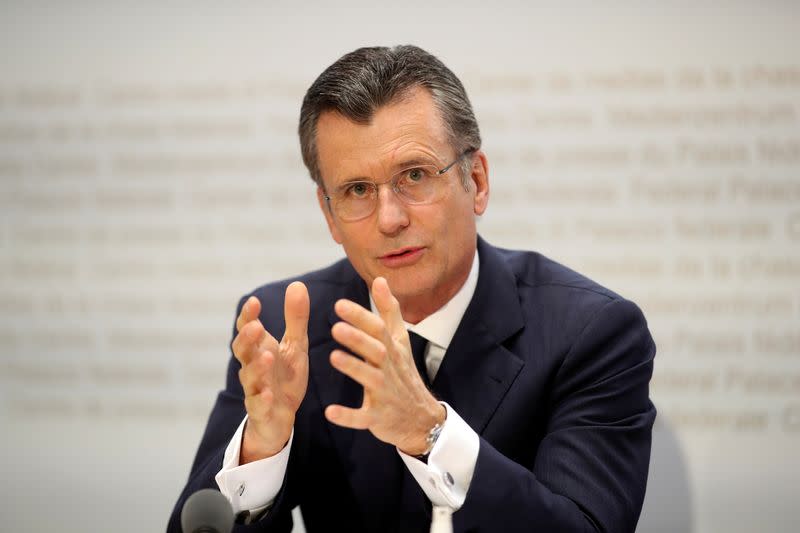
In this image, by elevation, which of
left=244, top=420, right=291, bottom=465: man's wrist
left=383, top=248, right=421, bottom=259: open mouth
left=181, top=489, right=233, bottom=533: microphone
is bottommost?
left=244, top=420, right=291, bottom=465: man's wrist

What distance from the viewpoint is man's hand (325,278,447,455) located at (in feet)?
5.53

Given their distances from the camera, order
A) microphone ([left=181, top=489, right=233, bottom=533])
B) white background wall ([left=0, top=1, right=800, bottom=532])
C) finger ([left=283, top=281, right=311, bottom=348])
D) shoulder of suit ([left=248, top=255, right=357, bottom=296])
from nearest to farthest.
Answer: microphone ([left=181, top=489, right=233, bottom=533]) < finger ([left=283, top=281, right=311, bottom=348]) < shoulder of suit ([left=248, top=255, right=357, bottom=296]) < white background wall ([left=0, top=1, right=800, bottom=532])

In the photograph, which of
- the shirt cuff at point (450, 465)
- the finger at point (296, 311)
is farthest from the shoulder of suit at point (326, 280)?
the shirt cuff at point (450, 465)

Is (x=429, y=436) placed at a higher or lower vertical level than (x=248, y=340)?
lower

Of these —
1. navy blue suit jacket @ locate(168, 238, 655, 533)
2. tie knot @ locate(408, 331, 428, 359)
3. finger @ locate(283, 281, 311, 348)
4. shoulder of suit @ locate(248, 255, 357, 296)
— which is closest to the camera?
finger @ locate(283, 281, 311, 348)

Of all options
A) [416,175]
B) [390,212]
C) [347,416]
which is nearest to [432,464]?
[347,416]

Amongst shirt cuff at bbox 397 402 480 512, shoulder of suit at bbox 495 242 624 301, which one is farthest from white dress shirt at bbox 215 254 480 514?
shoulder of suit at bbox 495 242 624 301

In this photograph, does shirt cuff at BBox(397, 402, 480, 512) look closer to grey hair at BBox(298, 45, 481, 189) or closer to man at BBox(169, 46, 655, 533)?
man at BBox(169, 46, 655, 533)

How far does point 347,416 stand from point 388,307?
0.24m

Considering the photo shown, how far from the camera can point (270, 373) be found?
6.33ft

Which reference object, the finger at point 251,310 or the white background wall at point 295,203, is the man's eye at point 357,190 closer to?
the finger at point 251,310

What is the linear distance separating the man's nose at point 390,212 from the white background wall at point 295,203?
54.2 inches

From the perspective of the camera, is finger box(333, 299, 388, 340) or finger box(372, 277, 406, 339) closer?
finger box(333, 299, 388, 340)

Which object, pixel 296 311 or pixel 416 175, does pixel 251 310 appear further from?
pixel 416 175
